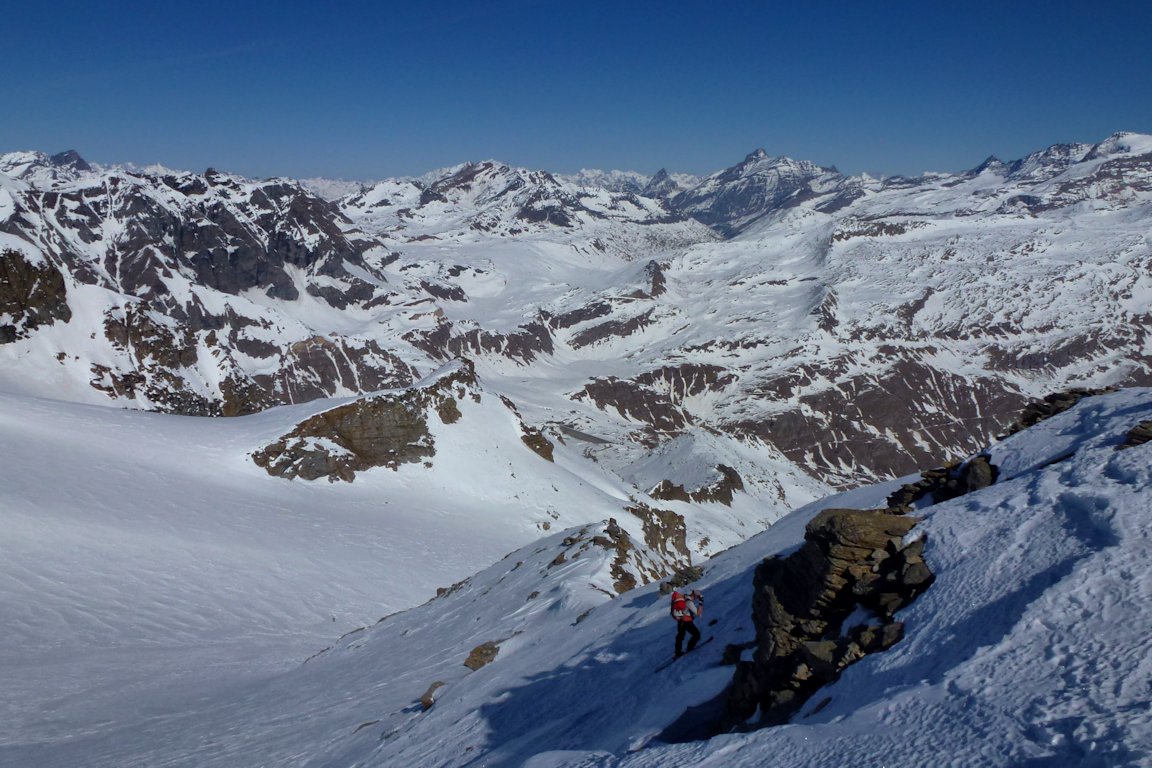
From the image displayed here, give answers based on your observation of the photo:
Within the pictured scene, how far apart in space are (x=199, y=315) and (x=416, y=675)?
169m

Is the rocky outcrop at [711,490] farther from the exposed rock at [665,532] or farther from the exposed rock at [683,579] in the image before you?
the exposed rock at [683,579]

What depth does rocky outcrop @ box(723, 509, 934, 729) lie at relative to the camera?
10.4m

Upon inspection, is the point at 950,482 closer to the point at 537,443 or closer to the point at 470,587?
the point at 470,587

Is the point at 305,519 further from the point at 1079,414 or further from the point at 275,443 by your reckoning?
the point at 1079,414

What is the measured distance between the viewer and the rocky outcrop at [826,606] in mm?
10430

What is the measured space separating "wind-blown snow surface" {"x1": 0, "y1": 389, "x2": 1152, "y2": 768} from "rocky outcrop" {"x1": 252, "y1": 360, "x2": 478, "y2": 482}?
983cm

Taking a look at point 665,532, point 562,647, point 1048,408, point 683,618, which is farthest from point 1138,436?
point 665,532

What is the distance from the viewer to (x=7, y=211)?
168 m

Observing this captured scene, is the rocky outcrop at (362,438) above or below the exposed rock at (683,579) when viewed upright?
above

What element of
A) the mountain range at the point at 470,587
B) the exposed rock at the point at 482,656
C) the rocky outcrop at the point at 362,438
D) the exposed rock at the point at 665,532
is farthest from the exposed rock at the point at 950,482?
the rocky outcrop at the point at 362,438

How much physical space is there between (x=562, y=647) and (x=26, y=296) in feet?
258

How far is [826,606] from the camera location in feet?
38.4

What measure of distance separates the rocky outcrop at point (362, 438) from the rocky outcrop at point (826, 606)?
4192 cm

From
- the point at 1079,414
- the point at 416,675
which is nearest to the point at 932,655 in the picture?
the point at 1079,414
